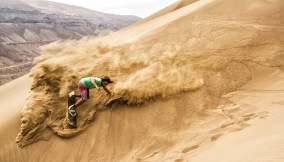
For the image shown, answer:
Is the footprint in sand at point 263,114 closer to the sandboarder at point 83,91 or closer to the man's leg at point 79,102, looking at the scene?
the sandboarder at point 83,91

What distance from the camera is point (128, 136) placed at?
17.9 feet

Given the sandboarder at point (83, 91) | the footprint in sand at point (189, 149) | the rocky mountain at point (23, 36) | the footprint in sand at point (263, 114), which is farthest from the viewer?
the rocky mountain at point (23, 36)

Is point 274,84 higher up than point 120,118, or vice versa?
point 274,84

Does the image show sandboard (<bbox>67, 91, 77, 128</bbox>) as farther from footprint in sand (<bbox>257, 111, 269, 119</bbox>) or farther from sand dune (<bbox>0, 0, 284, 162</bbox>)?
footprint in sand (<bbox>257, 111, 269, 119</bbox>)

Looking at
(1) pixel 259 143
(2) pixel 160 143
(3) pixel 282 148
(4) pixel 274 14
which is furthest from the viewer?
(4) pixel 274 14

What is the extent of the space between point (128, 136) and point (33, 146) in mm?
1644

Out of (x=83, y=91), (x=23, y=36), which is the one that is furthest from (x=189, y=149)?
(x=23, y=36)

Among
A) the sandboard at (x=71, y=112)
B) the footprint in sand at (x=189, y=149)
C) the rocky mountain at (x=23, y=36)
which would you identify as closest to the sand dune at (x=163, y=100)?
the footprint in sand at (x=189, y=149)

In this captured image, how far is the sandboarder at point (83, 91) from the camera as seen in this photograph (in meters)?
5.56

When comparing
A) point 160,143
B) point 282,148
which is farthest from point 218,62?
point 282,148

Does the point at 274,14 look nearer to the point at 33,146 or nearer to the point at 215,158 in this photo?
the point at 215,158

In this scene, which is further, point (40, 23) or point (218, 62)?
point (40, 23)

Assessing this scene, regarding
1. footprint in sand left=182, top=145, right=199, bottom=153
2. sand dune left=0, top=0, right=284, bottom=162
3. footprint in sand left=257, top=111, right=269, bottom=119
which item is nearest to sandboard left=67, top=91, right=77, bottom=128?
sand dune left=0, top=0, right=284, bottom=162

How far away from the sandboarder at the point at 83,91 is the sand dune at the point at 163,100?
157 millimetres
